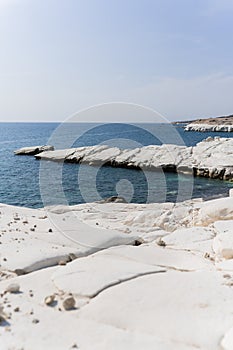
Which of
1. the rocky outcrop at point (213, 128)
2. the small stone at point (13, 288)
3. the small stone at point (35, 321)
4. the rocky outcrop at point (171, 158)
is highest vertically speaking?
the rocky outcrop at point (213, 128)

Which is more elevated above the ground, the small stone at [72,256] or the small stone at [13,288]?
the small stone at [13,288]

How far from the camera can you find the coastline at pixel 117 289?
5070mm

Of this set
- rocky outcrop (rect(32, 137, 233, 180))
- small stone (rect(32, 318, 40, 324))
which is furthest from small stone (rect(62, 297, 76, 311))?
rocky outcrop (rect(32, 137, 233, 180))

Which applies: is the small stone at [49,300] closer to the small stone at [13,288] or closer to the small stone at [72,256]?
the small stone at [13,288]

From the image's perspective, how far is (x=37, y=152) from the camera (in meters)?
62.5

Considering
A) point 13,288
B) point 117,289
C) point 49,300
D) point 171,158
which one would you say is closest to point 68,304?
point 49,300

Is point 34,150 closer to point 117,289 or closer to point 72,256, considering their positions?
point 72,256

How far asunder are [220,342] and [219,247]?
409 centimetres

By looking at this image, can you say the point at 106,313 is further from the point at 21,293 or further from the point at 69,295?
the point at 21,293

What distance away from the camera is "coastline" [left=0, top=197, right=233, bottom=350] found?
→ 5070 millimetres

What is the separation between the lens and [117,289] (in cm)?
654

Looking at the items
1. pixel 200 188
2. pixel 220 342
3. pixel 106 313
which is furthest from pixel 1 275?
pixel 200 188

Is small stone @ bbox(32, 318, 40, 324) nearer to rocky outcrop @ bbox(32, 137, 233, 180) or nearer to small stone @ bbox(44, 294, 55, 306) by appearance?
small stone @ bbox(44, 294, 55, 306)

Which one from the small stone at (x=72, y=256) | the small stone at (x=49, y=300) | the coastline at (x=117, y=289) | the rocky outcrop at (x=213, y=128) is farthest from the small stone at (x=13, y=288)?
the rocky outcrop at (x=213, y=128)
